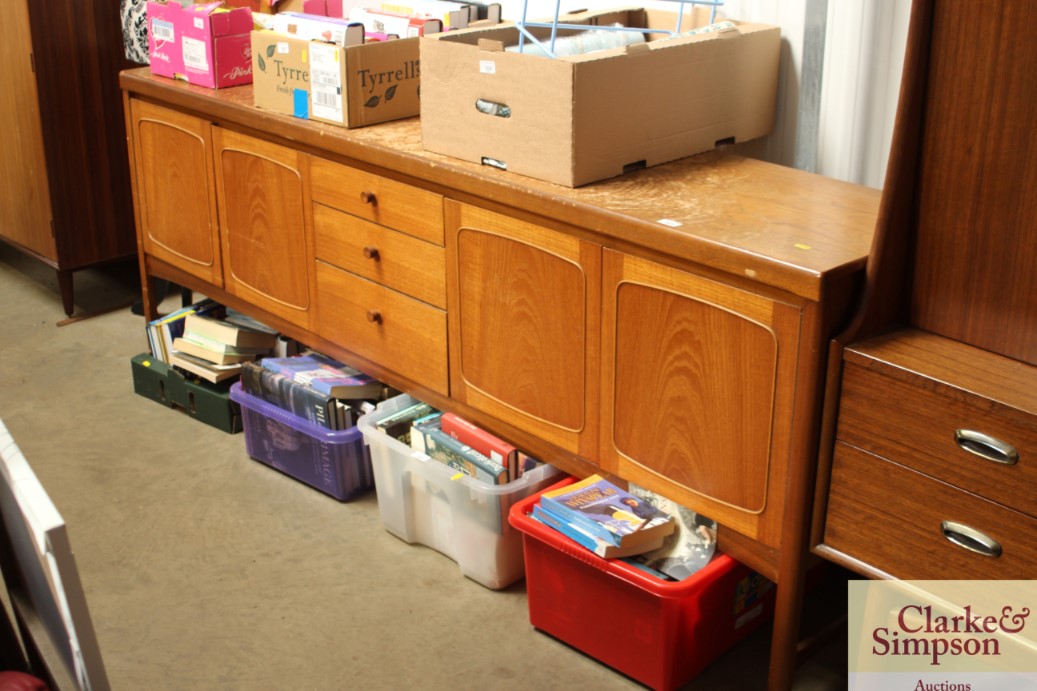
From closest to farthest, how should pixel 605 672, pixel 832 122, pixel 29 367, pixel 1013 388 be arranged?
pixel 1013 388 → pixel 605 672 → pixel 832 122 → pixel 29 367

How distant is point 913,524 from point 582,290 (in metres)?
0.71

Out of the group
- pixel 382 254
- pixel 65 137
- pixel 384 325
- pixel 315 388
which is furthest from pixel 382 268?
pixel 65 137

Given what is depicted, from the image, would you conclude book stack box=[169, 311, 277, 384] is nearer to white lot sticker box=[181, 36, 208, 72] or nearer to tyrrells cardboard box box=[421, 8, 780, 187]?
white lot sticker box=[181, 36, 208, 72]

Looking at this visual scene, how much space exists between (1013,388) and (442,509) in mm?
1235

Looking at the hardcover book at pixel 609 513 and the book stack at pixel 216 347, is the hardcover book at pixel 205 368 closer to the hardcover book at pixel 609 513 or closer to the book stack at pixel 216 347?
the book stack at pixel 216 347

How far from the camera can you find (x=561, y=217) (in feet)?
6.84

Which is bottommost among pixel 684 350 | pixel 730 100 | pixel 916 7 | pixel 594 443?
pixel 594 443

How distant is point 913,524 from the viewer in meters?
1.73

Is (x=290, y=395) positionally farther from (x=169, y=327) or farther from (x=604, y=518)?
(x=604, y=518)

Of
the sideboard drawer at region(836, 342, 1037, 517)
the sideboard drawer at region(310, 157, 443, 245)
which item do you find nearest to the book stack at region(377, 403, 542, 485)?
the sideboard drawer at region(310, 157, 443, 245)

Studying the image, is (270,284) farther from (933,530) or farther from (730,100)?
(933,530)

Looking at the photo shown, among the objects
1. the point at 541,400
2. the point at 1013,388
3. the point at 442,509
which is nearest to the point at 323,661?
the point at 442,509

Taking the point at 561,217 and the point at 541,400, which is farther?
the point at 541,400

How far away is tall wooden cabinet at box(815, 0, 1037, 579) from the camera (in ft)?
5.24
